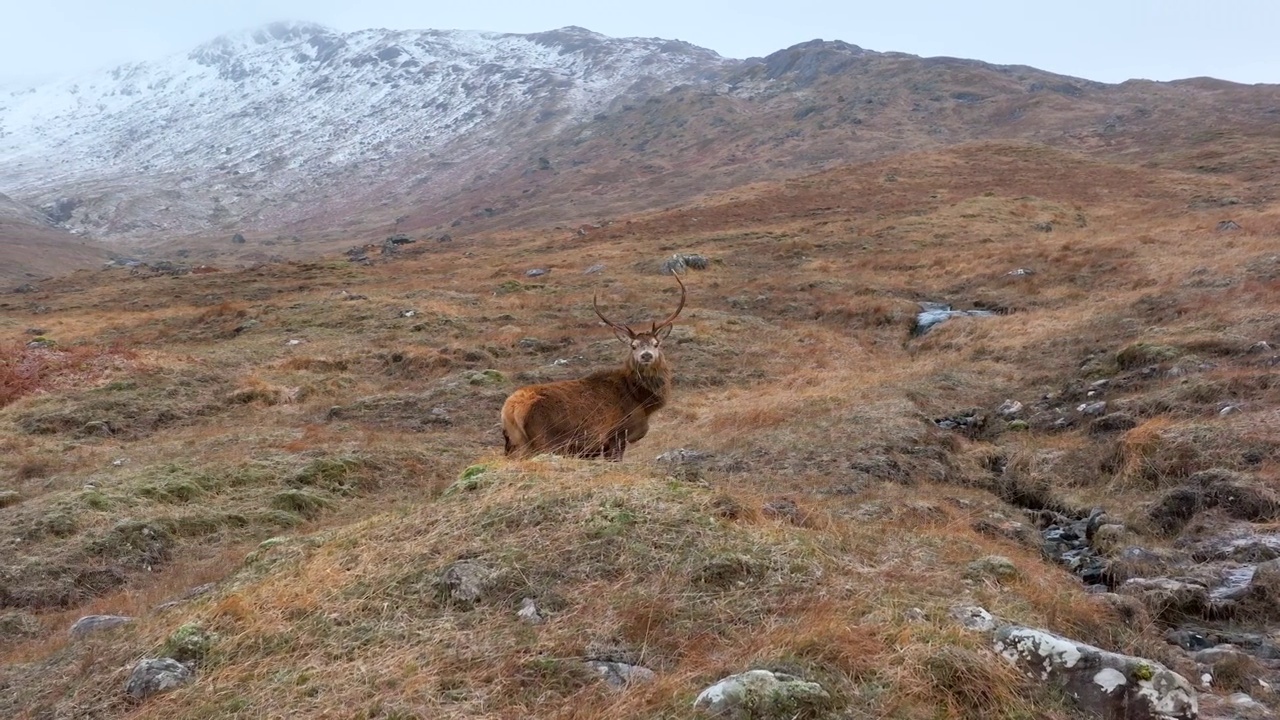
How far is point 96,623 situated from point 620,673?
4.51 metres

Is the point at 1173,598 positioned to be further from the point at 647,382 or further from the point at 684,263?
the point at 684,263

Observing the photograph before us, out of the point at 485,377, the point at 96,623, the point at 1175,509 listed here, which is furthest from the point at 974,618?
the point at 485,377

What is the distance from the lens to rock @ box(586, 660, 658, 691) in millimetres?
4238

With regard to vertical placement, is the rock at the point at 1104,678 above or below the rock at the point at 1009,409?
above

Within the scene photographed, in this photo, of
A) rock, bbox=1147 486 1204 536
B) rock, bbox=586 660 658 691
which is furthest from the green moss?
rock, bbox=1147 486 1204 536

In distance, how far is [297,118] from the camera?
14500 centimetres

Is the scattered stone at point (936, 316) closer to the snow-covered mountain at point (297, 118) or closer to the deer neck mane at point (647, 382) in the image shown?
the deer neck mane at point (647, 382)

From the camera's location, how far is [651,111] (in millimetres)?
117750

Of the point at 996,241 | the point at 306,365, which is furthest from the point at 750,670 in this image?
the point at 996,241

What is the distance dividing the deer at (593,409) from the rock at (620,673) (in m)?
4.59

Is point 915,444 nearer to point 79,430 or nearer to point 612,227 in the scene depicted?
point 79,430

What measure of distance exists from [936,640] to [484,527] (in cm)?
317

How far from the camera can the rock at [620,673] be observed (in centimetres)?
424

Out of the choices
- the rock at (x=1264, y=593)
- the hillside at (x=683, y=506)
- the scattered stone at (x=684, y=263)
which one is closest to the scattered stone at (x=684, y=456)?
the hillside at (x=683, y=506)
